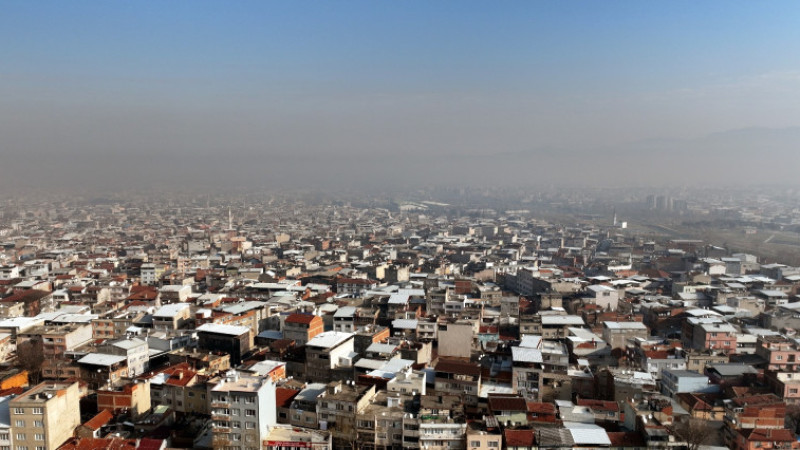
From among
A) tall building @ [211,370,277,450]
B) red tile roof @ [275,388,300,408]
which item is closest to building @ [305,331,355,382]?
red tile roof @ [275,388,300,408]

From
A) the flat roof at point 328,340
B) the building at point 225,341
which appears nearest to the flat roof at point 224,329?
the building at point 225,341

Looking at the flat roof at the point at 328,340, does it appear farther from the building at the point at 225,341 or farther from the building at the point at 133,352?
the building at the point at 133,352

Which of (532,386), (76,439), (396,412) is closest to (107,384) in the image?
(76,439)

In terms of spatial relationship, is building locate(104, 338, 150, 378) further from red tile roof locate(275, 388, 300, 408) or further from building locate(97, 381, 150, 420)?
red tile roof locate(275, 388, 300, 408)

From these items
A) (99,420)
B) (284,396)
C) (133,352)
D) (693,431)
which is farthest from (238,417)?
(693,431)

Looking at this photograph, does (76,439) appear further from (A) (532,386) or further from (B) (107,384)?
(A) (532,386)

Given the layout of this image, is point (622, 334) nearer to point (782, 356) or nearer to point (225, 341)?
point (782, 356)

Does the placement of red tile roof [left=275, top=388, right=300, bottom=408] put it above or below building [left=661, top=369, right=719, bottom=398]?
above

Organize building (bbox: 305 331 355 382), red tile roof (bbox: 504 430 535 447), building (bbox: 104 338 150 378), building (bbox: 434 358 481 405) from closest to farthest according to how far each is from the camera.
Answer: red tile roof (bbox: 504 430 535 447)
building (bbox: 434 358 481 405)
building (bbox: 305 331 355 382)
building (bbox: 104 338 150 378)

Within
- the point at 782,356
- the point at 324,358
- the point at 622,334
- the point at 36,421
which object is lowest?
the point at 622,334

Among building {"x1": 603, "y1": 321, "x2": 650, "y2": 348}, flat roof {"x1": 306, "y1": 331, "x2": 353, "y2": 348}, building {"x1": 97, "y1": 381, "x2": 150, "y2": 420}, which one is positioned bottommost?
building {"x1": 603, "y1": 321, "x2": 650, "y2": 348}
